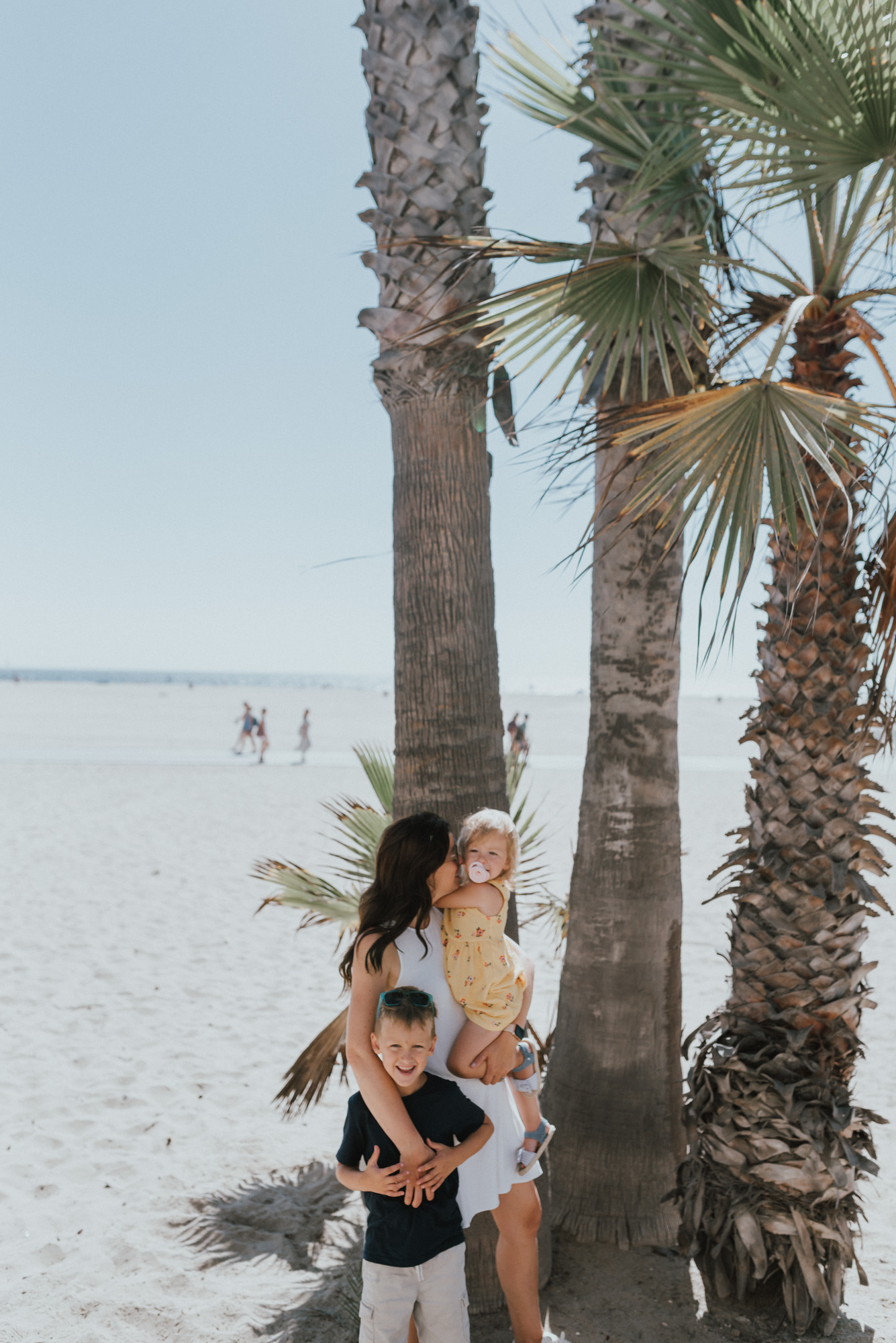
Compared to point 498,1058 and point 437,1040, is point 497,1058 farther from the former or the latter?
point 437,1040

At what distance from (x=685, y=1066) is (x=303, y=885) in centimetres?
288

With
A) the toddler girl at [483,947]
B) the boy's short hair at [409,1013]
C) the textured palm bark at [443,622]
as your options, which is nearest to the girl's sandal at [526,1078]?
the toddler girl at [483,947]

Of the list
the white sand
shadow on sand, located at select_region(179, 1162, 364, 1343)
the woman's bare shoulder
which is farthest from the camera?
the white sand

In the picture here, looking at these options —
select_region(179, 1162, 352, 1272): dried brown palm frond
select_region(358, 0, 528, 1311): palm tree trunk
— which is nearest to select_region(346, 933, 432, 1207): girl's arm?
select_region(358, 0, 528, 1311): palm tree trunk

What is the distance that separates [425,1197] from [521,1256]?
63 centimetres

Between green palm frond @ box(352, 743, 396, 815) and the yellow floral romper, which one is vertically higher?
green palm frond @ box(352, 743, 396, 815)

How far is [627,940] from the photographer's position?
378 centimetres

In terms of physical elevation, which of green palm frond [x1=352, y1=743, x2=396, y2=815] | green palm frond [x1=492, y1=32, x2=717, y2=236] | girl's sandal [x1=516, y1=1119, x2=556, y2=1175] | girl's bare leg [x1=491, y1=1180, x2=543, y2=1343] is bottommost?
girl's bare leg [x1=491, y1=1180, x2=543, y2=1343]

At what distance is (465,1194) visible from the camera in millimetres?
2525

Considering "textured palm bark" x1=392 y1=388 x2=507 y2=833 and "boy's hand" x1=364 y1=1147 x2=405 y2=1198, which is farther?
"textured palm bark" x1=392 y1=388 x2=507 y2=833

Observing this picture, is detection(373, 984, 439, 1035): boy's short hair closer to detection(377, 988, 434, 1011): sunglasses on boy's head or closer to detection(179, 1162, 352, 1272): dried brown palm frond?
detection(377, 988, 434, 1011): sunglasses on boy's head

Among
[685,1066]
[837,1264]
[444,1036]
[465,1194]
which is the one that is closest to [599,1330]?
[837,1264]

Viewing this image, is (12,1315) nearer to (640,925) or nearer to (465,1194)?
(465,1194)

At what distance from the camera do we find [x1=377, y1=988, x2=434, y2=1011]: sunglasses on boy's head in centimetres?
230
